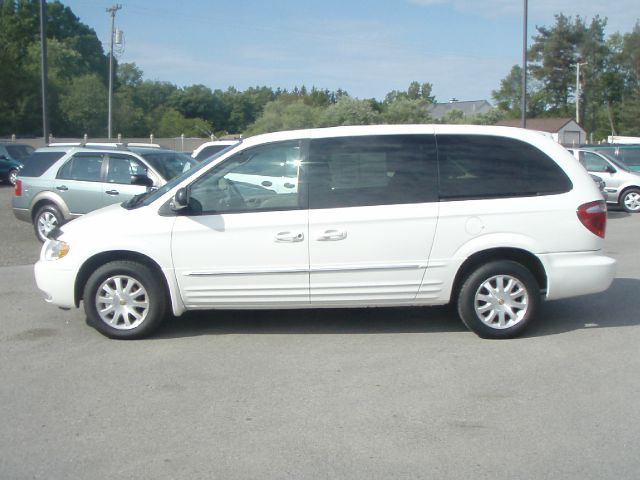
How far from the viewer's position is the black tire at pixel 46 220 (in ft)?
42.7

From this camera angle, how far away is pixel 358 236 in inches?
266

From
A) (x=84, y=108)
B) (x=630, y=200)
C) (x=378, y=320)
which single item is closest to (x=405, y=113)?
(x=630, y=200)

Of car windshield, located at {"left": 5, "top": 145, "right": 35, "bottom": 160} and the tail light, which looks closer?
the tail light

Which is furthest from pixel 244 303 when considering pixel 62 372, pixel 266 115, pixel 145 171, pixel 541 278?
pixel 266 115

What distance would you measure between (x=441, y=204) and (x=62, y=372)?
3.58 meters

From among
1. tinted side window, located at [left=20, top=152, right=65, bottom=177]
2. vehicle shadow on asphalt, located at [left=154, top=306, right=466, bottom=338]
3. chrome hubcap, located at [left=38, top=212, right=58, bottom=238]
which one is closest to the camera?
vehicle shadow on asphalt, located at [left=154, top=306, right=466, bottom=338]

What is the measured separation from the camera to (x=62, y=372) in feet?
20.1

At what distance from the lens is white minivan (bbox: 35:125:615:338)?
6.80 metres

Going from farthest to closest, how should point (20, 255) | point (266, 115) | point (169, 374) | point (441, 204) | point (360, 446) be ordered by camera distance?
point (266, 115) < point (20, 255) < point (441, 204) < point (169, 374) < point (360, 446)

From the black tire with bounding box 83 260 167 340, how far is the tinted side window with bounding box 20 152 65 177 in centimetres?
691

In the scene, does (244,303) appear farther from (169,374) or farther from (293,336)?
(169,374)

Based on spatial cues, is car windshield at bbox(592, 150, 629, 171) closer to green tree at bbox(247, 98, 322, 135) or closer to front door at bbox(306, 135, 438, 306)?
front door at bbox(306, 135, 438, 306)

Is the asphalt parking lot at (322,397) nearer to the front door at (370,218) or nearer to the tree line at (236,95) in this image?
the front door at (370,218)

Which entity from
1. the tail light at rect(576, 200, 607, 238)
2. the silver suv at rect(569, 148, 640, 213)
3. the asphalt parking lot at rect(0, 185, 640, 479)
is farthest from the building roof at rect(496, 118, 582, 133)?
the asphalt parking lot at rect(0, 185, 640, 479)
